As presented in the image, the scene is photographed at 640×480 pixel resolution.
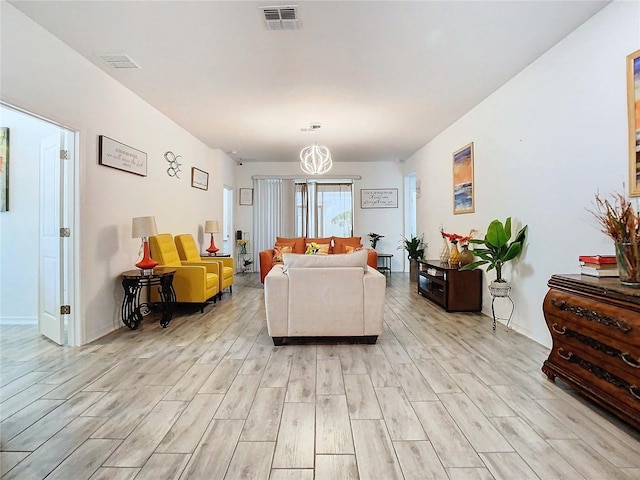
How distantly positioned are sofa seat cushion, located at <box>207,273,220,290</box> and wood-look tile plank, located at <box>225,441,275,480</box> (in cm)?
307

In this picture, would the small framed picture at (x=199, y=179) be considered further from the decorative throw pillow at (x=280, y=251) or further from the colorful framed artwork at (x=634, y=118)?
the colorful framed artwork at (x=634, y=118)

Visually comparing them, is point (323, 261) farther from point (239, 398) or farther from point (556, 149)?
point (556, 149)

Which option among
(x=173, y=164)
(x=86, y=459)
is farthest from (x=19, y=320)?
(x=86, y=459)

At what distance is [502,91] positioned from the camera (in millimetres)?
3883

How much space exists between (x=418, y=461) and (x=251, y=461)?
78 cm

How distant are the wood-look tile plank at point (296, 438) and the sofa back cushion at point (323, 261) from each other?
1.36 meters

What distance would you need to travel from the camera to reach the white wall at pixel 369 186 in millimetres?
8422

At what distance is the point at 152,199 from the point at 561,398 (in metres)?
4.74

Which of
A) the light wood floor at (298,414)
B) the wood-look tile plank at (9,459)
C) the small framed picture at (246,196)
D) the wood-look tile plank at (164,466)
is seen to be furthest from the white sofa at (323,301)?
the small framed picture at (246,196)

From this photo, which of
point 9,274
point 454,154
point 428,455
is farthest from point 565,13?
point 9,274

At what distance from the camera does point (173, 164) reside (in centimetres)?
521

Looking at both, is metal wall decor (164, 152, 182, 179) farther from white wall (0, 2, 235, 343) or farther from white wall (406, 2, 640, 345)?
white wall (406, 2, 640, 345)

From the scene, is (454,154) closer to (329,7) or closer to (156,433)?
(329,7)

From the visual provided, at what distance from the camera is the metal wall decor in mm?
5039
